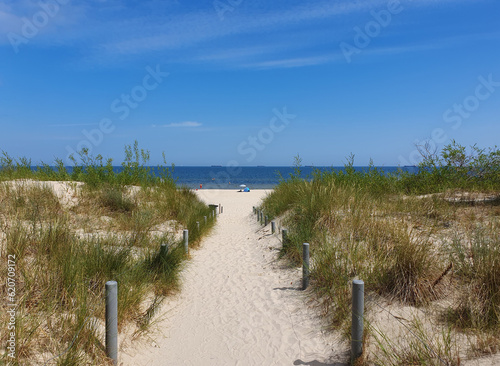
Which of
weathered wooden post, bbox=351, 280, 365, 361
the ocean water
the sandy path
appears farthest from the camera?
the ocean water

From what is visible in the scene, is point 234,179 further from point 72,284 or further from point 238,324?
point 72,284

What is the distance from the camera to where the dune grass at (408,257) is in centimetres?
343

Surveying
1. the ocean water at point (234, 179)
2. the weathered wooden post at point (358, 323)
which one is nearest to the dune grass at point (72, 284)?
the weathered wooden post at point (358, 323)

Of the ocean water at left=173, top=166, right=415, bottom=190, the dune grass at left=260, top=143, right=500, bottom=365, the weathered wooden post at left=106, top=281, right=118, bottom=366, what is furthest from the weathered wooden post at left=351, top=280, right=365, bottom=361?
the ocean water at left=173, top=166, right=415, bottom=190

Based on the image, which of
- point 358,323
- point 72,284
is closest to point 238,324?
point 358,323

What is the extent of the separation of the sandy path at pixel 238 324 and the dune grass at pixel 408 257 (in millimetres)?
456

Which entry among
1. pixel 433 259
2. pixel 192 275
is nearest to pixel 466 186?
pixel 433 259

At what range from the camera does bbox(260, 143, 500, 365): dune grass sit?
3.43 m

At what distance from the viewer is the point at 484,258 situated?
12.4ft

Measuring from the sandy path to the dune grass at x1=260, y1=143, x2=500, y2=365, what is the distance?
0.46m

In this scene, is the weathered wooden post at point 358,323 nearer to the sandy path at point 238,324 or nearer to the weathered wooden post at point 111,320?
the sandy path at point 238,324

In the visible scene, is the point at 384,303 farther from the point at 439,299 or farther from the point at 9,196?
the point at 9,196

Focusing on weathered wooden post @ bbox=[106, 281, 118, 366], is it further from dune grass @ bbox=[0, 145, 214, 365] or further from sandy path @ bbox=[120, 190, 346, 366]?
sandy path @ bbox=[120, 190, 346, 366]

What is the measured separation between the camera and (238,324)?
4957 mm
